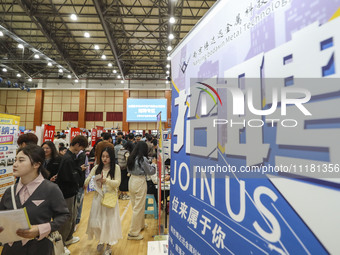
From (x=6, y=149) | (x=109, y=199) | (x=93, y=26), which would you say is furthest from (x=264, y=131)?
(x=93, y=26)

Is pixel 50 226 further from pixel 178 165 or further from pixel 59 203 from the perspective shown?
pixel 178 165

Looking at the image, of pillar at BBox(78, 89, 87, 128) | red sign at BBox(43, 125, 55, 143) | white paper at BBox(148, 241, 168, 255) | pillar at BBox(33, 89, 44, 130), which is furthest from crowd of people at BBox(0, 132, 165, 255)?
pillar at BBox(33, 89, 44, 130)

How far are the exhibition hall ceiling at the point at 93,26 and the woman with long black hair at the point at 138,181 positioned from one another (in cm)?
588

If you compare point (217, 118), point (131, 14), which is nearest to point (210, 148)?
point (217, 118)

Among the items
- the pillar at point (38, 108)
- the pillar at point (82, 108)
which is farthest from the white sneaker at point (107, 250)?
the pillar at point (38, 108)

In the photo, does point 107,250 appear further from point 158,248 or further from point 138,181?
point 138,181

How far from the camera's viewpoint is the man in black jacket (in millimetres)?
2500

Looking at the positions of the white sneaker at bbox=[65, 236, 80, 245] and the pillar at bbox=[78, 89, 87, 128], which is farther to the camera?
the pillar at bbox=[78, 89, 87, 128]

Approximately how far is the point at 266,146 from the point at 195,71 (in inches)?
25.8

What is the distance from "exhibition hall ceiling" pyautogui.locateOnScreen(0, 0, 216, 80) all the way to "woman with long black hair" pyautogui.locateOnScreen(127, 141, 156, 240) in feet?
19.3

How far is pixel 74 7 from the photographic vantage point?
314 inches

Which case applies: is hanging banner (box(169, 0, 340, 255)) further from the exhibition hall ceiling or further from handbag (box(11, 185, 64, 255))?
the exhibition hall ceiling

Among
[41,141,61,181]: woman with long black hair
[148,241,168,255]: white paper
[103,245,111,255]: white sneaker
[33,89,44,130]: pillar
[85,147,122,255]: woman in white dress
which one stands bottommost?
[103,245,111,255]: white sneaker

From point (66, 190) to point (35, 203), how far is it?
1191mm
